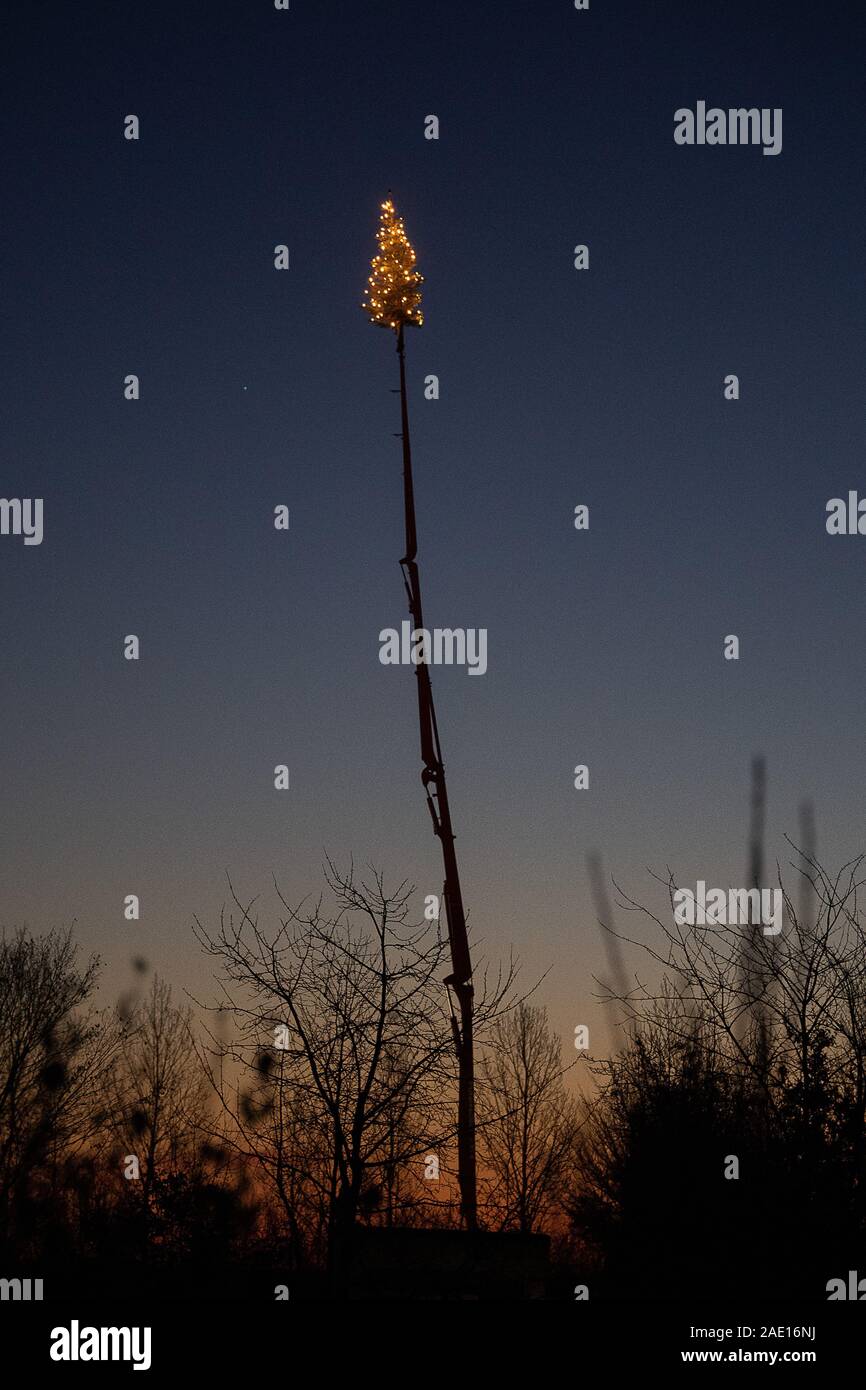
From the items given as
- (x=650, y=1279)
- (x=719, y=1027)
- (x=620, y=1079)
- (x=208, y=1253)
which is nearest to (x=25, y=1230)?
(x=208, y=1253)

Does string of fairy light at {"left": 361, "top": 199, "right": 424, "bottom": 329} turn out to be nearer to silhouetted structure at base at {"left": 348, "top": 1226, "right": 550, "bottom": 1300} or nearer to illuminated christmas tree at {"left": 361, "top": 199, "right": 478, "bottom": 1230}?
illuminated christmas tree at {"left": 361, "top": 199, "right": 478, "bottom": 1230}

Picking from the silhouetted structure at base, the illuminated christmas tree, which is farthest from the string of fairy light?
the silhouetted structure at base

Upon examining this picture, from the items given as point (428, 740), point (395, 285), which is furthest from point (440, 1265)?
point (395, 285)

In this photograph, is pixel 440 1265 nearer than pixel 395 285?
Yes

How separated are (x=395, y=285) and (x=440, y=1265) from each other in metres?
17.2

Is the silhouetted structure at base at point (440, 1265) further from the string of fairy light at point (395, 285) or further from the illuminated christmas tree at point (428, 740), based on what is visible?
the string of fairy light at point (395, 285)

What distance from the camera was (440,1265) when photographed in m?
18.2

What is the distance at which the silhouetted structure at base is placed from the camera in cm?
1781

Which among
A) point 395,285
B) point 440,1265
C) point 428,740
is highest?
point 395,285

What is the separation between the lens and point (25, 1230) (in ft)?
120

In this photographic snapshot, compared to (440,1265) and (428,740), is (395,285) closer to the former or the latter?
(428,740)

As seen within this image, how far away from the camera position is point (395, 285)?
26078 millimetres

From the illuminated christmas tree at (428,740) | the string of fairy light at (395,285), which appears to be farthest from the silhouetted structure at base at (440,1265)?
the string of fairy light at (395,285)

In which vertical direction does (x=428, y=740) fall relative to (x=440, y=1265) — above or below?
above
